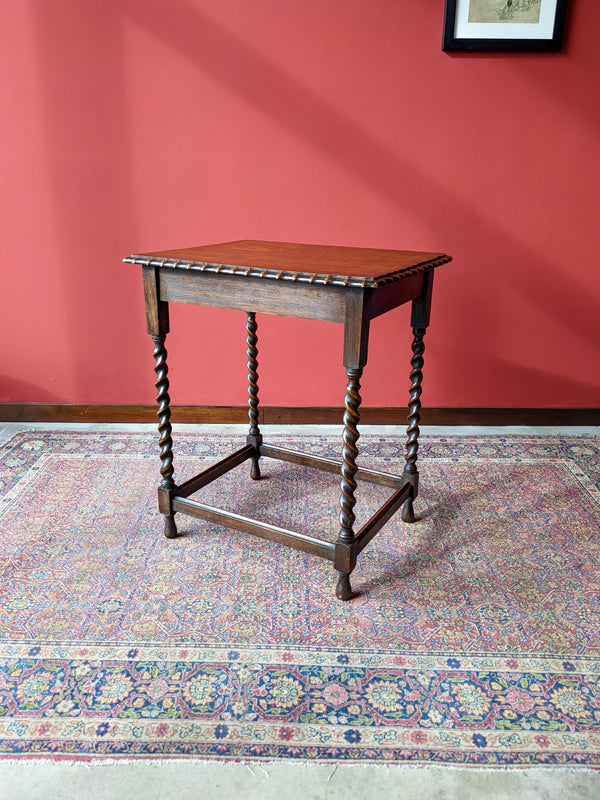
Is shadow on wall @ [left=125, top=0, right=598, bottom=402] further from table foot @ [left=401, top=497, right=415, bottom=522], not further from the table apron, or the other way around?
Result: the table apron

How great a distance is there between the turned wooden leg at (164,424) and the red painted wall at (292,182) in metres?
1.16

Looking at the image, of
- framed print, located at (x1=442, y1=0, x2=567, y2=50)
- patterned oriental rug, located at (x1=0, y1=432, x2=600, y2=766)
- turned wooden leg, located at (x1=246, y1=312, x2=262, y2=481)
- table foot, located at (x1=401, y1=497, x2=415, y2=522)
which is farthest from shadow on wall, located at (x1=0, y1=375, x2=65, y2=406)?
framed print, located at (x1=442, y1=0, x2=567, y2=50)

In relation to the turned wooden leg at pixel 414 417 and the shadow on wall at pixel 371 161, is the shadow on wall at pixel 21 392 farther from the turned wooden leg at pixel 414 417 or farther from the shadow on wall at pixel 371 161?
the turned wooden leg at pixel 414 417

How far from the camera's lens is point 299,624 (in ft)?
6.40

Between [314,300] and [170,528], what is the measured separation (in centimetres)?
111

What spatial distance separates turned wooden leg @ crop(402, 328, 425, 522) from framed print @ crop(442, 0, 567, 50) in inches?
63.4

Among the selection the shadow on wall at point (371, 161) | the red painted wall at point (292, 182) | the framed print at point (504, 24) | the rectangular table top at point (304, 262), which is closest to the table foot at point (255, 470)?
the red painted wall at point (292, 182)

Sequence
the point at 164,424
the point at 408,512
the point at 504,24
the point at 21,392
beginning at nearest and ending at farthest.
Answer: the point at 164,424, the point at 408,512, the point at 504,24, the point at 21,392

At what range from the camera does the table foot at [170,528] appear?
241 cm

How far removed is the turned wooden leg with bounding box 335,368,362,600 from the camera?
1907mm

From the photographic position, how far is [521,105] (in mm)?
3039

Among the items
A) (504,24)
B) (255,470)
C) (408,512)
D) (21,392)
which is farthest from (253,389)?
(504,24)

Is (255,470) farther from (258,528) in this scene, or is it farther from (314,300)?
(314,300)

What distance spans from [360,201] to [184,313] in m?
1.10
